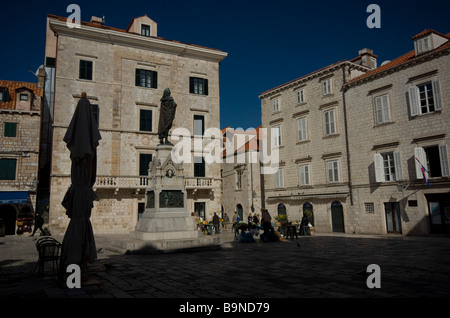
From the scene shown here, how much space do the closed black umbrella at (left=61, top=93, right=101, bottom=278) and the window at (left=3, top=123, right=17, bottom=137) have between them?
23.1 meters

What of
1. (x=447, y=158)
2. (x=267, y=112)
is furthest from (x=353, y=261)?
(x=267, y=112)

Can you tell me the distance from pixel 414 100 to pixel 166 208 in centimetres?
1696

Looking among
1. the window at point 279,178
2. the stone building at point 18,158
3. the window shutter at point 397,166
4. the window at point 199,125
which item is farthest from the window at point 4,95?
the window shutter at point 397,166

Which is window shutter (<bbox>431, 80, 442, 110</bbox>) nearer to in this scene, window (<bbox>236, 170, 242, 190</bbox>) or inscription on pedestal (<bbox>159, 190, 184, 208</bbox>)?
inscription on pedestal (<bbox>159, 190, 184, 208</bbox>)

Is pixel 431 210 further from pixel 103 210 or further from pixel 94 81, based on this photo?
pixel 94 81

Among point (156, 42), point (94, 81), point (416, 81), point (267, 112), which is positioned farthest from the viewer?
point (267, 112)

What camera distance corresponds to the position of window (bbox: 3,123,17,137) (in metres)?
25.1

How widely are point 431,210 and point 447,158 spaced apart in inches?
131

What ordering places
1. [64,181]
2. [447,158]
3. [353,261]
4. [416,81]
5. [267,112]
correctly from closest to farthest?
[353,261] < [447,158] < [416,81] < [64,181] < [267,112]

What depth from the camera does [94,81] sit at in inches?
1023

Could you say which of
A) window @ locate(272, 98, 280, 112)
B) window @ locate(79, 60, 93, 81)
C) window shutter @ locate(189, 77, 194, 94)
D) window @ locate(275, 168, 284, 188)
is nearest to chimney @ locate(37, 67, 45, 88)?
window @ locate(79, 60, 93, 81)

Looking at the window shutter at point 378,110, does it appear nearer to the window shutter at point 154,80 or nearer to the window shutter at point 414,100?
the window shutter at point 414,100

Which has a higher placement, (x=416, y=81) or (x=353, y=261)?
(x=416, y=81)

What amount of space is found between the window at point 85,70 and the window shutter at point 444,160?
24787 mm
